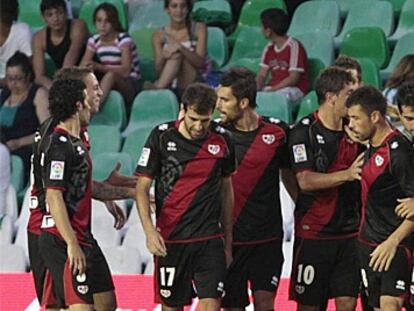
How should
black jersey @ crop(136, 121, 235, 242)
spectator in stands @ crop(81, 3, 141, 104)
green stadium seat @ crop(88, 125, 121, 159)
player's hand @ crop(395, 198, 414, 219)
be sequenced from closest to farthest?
player's hand @ crop(395, 198, 414, 219) < black jersey @ crop(136, 121, 235, 242) < green stadium seat @ crop(88, 125, 121, 159) < spectator in stands @ crop(81, 3, 141, 104)

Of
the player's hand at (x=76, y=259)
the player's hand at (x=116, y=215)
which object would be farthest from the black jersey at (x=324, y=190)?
the player's hand at (x=76, y=259)

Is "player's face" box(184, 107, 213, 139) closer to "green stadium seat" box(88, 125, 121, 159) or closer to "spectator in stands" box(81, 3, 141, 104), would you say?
"green stadium seat" box(88, 125, 121, 159)

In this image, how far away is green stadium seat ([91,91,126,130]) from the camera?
1351 centimetres

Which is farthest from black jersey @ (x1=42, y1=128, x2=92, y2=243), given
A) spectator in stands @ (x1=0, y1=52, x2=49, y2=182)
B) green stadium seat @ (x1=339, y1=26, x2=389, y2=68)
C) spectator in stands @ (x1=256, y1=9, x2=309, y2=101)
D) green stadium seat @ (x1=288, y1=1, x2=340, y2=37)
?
green stadium seat @ (x1=288, y1=1, x2=340, y2=37)

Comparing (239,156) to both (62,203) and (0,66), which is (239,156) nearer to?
(62,203)

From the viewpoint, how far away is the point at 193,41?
44.9 feet

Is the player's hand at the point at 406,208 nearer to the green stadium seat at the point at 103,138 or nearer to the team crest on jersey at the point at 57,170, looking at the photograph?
the team crest on jersey at the point at 57,170

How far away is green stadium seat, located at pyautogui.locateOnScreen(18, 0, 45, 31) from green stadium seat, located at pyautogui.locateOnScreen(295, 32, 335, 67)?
2.64 m

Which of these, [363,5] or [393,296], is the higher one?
[363,5]

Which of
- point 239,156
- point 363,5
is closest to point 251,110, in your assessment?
point 239,156

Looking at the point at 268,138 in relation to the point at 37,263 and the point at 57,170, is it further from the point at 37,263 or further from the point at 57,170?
the point at 37,263

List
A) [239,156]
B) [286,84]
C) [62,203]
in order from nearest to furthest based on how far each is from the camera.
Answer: [62,203]
[239,156]
[286,84]

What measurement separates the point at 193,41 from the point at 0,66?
5.61ft

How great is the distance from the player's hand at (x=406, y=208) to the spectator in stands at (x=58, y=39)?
5.23 metres
